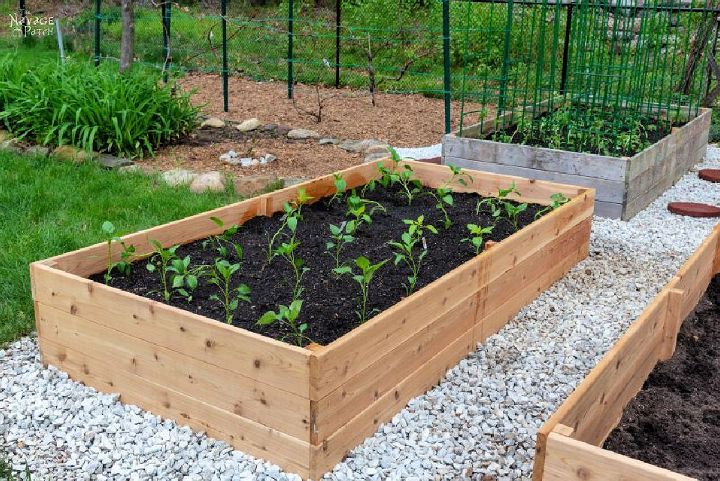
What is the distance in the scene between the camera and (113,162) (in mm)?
5914

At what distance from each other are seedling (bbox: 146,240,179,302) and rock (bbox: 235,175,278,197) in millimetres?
1782

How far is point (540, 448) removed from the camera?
2129mm

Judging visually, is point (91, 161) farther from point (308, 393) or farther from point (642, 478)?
point (642, 478)

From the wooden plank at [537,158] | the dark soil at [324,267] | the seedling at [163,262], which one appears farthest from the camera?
the wooden plank at [537,158]

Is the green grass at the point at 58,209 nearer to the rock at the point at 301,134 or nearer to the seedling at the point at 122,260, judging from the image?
the seedling at the point at 122,260

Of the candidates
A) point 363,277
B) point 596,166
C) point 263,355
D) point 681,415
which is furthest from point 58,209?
point 681,415

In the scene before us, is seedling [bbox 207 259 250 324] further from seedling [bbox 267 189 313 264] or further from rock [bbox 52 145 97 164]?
rock [bbox 52 145 97 164]

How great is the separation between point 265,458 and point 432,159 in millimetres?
3917

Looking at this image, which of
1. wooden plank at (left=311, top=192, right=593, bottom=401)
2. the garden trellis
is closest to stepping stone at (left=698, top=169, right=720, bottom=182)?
the garden trellis

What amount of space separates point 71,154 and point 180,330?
11.9 feet

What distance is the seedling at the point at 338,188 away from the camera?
462 cm

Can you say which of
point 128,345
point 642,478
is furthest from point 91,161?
point 642,478

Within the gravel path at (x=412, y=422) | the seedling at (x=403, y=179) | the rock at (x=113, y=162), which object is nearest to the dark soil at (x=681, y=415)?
the gravel path at (x=412, y=422)

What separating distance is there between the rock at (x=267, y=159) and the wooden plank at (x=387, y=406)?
2.98m
